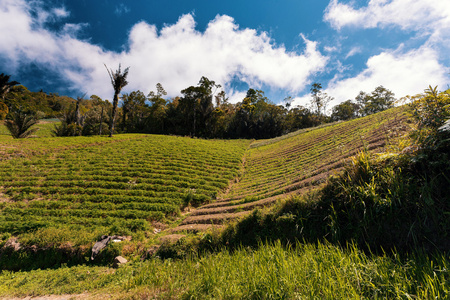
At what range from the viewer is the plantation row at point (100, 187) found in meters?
7.00

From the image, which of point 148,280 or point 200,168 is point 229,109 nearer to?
point 200,168

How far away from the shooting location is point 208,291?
2.10 m

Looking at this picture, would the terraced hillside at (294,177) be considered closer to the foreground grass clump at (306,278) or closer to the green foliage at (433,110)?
the green foliage at (433,110)

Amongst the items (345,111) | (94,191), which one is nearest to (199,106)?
(94,191)

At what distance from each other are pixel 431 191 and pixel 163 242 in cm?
584

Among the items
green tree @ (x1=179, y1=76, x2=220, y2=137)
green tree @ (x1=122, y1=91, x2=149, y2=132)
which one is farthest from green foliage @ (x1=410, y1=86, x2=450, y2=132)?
green tree @ (x1=122, y1=91, x2=149, y2=132)

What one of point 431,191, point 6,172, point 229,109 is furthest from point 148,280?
point 229,109

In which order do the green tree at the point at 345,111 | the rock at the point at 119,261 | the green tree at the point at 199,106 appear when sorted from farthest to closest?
the green tree at the point at 345,111, the green tree at the point at 199,106, the rock at the point at 119,261

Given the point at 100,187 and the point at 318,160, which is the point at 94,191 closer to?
the point at 100,187

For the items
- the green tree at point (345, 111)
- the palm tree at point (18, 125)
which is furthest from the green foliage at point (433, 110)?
the green tree at point (345, 111)

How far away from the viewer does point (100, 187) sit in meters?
9.45

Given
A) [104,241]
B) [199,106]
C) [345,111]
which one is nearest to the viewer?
[104,241]

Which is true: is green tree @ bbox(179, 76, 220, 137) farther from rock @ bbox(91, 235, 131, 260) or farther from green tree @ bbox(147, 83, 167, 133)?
rock @ bbox(91, 235, 131, 260)

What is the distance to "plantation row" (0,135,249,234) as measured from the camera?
700cm
